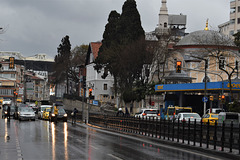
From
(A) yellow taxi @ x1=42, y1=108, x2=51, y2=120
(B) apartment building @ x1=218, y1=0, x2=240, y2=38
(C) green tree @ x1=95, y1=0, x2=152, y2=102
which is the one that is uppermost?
(B) apartment building @ x1=218, y1=0, x2=240, y2=38

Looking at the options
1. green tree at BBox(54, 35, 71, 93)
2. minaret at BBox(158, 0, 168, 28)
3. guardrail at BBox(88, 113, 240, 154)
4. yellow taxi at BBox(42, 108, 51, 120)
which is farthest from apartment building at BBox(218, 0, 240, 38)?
guardrail at BBox(88, 113, 240, 154)

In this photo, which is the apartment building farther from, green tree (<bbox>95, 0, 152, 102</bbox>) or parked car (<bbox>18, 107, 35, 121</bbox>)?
parked car (<bbox>18, 107, 35, 121</bbox>)

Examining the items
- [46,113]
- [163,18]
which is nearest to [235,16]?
[163,18]

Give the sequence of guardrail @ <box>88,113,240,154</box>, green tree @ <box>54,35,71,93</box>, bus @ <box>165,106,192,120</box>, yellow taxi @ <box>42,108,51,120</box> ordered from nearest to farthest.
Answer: guardrail @ <box>88,113,240,154</box>
bus @ <box>165,106,192,120</box>
yellow taxi @ <box>42,108,51,120</box>
green tree @ <box>54,35,71,93</box>

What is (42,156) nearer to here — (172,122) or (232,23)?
(172,122)

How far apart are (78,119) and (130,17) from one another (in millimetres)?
22298

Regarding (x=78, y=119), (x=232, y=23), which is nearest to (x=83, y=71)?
(x=232, y=23)

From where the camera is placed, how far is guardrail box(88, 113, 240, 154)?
19.3m

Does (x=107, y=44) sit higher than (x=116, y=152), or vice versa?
(x=107, y=44)

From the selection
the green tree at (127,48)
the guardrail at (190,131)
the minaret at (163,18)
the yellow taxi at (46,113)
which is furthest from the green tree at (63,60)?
the guardrail at (190,131)

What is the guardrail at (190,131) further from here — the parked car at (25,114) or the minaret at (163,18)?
the minaret at (163,18)

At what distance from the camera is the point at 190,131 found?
23.8 meters

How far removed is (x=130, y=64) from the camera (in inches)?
3078

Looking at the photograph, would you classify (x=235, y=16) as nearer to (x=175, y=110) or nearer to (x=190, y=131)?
(x=175, y=110)
